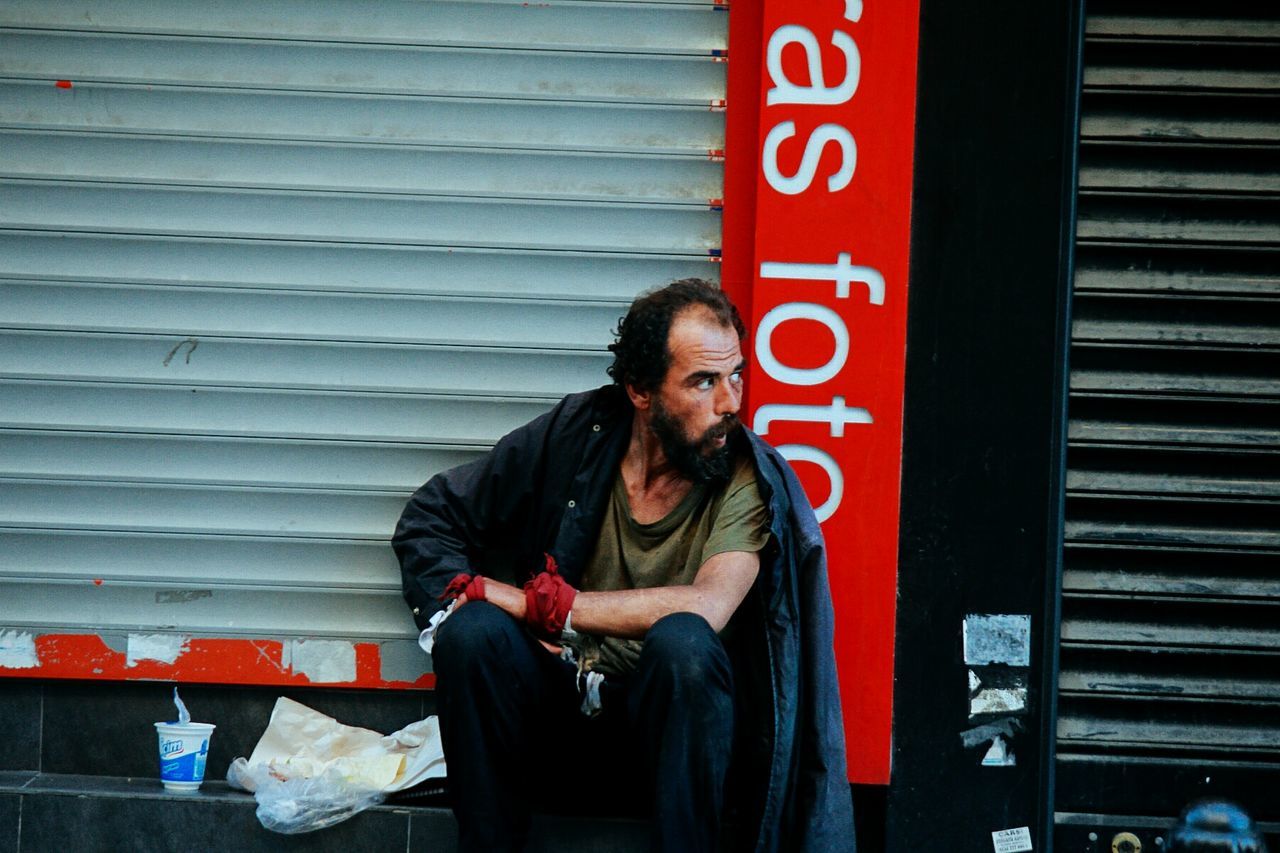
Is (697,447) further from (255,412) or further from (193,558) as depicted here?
(193,558)

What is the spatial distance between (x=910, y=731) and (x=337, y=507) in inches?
69.9

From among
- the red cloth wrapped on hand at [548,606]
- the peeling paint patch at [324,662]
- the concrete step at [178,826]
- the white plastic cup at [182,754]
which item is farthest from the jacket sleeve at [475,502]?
the white plastic cup at [182,754]

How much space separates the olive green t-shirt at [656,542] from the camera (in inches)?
138

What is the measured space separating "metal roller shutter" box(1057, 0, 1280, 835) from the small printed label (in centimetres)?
19

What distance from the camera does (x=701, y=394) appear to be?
11.6ft

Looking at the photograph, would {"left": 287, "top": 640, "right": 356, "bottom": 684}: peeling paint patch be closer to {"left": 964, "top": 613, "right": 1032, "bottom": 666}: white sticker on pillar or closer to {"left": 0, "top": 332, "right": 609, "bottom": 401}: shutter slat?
{"left": 0, "top": 332, "right": 609, "bottom": 401}: shutter slat

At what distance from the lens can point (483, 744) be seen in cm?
321

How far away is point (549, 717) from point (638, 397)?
86 centimetres

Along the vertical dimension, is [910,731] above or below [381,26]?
below

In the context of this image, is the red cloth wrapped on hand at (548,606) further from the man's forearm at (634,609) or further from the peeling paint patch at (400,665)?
the peeling paint patch at (400,665)

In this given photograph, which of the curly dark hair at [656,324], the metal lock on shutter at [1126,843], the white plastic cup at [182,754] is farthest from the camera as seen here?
the metal lock on shutter at [1126,843]

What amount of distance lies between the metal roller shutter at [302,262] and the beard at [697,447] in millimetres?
578

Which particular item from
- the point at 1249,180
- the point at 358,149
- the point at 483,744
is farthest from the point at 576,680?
the point at 1249,180

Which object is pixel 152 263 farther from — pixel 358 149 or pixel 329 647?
pixel 329 647
